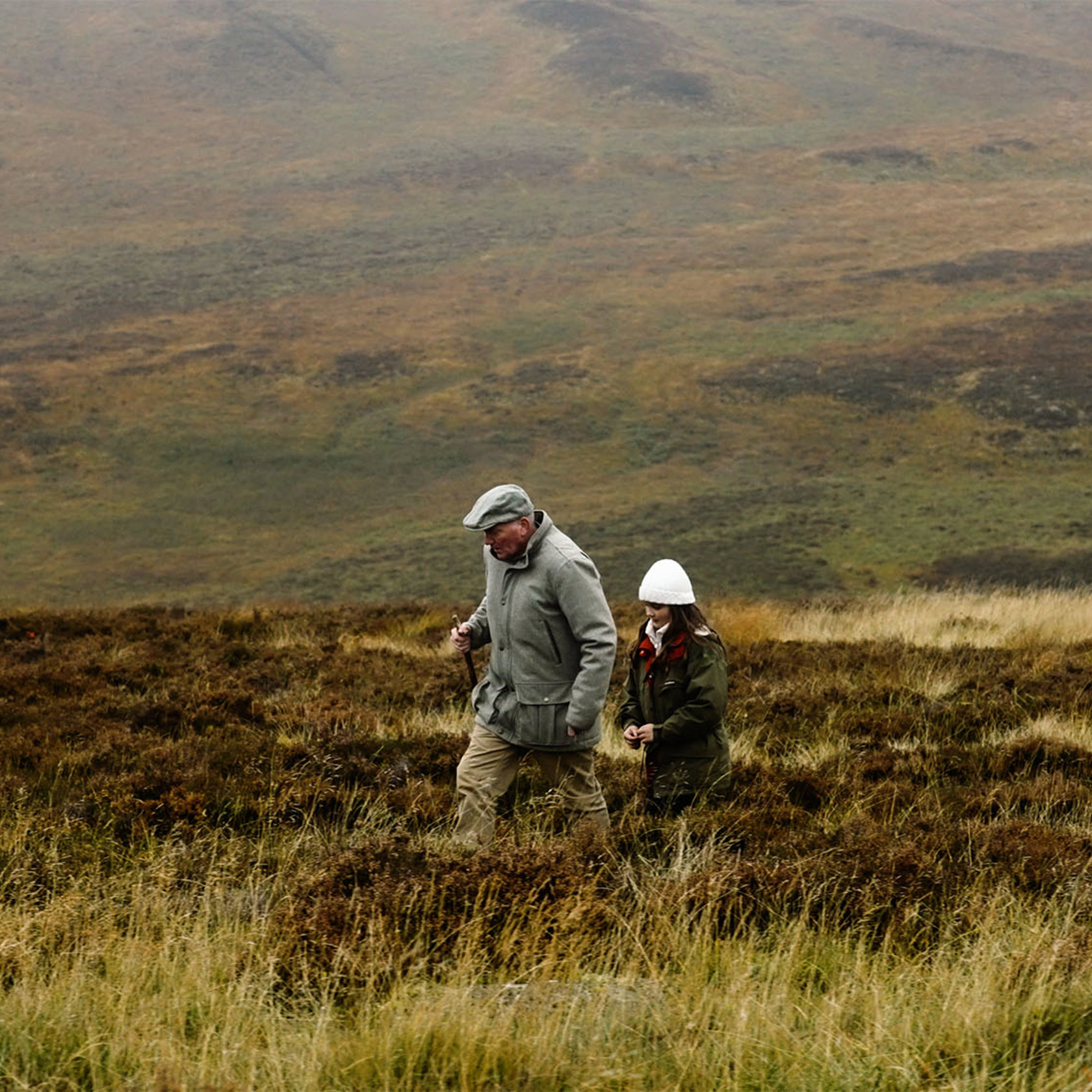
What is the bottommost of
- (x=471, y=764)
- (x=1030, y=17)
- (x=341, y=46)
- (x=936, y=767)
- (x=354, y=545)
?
(x=354, y=545)

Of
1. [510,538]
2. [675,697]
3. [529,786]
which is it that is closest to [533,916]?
[510,538]

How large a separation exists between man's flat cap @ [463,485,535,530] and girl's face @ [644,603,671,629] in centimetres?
77

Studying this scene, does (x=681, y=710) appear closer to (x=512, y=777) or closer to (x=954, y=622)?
(x=512, y=777)

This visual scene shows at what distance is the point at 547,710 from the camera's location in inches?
248

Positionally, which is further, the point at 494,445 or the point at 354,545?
the point at 494,445

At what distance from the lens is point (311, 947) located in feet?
14.5

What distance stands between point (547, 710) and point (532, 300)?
197 ft

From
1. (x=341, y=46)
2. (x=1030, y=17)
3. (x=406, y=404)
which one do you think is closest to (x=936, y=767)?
(x=406, y=404)

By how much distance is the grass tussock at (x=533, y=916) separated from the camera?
142 inches

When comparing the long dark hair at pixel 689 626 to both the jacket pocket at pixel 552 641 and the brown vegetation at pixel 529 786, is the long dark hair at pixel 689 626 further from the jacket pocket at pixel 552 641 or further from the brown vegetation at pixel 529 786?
the brown vegetation at pixel 529 786

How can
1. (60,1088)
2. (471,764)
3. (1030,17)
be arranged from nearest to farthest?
(60,1088)
(471,764)
(1030,17)

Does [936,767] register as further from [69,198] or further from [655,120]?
[655,120]

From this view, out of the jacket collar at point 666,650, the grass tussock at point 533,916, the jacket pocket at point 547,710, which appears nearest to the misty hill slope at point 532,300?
the grass tussock at point 533,916

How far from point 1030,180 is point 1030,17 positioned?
6665 centimetres
